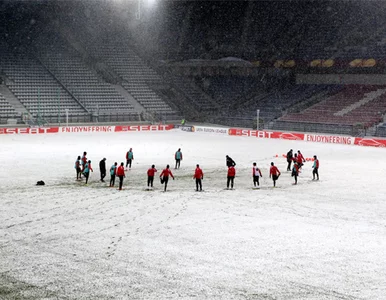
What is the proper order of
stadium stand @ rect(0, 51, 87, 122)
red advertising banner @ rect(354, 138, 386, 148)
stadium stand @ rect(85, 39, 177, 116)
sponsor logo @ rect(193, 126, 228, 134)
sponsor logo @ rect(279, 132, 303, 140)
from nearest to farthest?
red advertising banner @ rect(354, 138, 386, 148)
sponsor logo @ rect(279, 132, 303, 140)
sponsor logo @ rect(193, 126, 228, 134)
stadium stand @ rect(0, 51, 87, 122)
stadium stand @ rect(85, 39, 177, 116)

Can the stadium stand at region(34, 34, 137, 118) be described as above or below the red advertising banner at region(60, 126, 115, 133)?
above

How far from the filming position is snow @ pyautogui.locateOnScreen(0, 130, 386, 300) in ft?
45.2

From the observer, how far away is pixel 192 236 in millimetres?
18250

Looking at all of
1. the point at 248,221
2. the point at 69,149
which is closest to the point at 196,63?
the point at 69,149

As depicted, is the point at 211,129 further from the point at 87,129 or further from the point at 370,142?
the point at 370,142

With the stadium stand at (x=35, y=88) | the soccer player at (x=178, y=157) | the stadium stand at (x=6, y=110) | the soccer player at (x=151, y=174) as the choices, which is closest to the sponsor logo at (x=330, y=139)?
the soccer player at (x=178, y=157)

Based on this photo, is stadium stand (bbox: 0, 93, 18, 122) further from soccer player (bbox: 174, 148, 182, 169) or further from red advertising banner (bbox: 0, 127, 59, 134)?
soccer player (bbox: 174, 148, 182, 169)

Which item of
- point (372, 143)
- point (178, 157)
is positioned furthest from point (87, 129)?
point (372, 143)

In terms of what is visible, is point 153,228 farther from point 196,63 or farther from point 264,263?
point 196,63

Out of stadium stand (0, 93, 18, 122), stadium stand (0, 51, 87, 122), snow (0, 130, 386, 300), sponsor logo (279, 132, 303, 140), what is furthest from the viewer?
stadium stand (0, 51, 87, 122)

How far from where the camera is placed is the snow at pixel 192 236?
45.2ft

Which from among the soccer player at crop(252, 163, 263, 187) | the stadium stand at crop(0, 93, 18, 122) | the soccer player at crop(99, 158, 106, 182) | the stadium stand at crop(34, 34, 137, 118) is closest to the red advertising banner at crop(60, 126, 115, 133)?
the stadium stand at crop(0, 93, 18, 122)

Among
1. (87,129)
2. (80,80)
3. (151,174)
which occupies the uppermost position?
(80,80)

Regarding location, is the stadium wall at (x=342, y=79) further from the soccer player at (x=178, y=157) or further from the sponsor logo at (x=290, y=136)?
the soccer player at (x=178, y=157)
